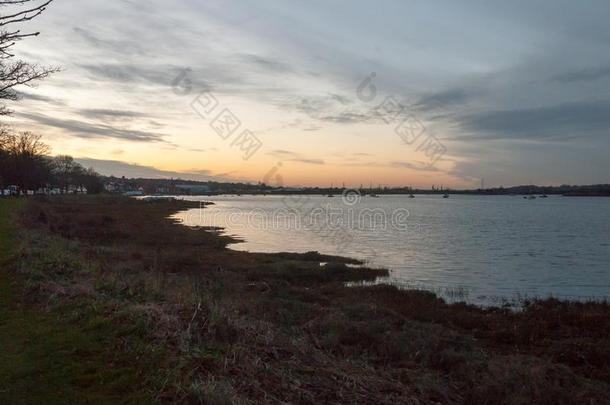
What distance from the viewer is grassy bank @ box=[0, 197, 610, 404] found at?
6.82 m

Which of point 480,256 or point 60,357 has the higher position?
point 60,357

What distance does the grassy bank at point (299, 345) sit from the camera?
6.82 meters

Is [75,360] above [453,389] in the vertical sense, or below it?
above

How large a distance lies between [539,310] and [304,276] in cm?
1183

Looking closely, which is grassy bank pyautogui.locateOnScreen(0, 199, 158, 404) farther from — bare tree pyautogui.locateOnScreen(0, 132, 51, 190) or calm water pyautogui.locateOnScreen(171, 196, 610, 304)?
bare tree pyautogui.locateOnScreen(0, 132, 51, 190)

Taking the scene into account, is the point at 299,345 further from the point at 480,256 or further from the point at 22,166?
the point at 22,166

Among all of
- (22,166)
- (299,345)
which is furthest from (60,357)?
(22,166)

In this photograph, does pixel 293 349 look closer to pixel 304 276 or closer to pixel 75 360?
pixel 75 360

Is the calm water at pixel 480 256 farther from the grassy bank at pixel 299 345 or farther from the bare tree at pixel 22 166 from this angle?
the bare tree at pixel 22 166

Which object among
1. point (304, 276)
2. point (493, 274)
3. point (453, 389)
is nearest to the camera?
point (453, 389)

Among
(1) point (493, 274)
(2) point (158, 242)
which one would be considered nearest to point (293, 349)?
(1) point (493, 274)

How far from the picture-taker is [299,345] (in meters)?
9.73

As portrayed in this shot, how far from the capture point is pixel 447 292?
76.0 feet

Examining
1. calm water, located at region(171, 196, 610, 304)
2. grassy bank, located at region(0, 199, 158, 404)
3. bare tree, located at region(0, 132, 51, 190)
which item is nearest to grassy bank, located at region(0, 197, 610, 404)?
grassy bank, located at region(0, 199, 158, 404)
